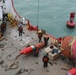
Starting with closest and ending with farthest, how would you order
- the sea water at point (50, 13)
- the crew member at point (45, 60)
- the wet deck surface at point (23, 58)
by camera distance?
the crew member at point (45, 60), the wet deck surface at point (23, 58), the sea water at point (50, 13)

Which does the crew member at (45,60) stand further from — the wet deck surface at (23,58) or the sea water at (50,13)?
the sea water at (50,13)

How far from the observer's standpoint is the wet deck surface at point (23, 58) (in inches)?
499

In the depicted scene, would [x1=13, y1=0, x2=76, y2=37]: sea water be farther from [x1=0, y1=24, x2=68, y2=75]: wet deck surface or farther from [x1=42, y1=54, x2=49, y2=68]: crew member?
[x1=42, y1=54, x2=49, y2=68]: crew member

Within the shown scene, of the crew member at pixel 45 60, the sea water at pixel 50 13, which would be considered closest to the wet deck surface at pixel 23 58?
the crew member at pixel 45 60

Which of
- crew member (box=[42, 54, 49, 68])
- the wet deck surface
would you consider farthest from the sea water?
crew member (box=[42, 54, 49, 68])

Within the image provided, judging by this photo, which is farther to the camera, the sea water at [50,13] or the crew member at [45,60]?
the sea water at [50,13]

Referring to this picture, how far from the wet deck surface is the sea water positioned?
10286mm

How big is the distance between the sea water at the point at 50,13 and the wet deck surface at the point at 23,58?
33.7 ft

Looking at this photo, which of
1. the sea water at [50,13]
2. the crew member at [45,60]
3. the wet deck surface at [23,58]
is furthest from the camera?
the sea water at [50,13]

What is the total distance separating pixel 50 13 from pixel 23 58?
19.9 metres

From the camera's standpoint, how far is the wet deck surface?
1268 cm

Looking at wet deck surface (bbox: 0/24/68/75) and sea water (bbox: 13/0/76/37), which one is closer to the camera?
wet deck surface (bbox: 0/24/68/75)

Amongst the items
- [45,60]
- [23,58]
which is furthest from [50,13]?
[45,60]

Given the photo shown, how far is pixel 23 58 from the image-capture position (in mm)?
13945
